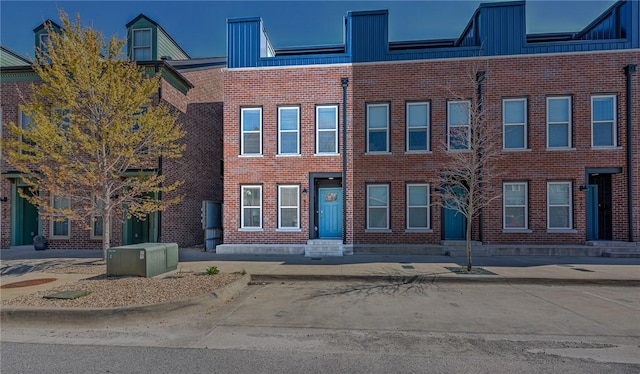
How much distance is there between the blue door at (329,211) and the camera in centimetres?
1446

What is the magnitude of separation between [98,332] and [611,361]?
7616 millimetres

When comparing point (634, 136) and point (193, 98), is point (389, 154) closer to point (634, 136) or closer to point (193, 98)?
point (634, 136)

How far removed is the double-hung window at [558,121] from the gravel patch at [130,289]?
41.5 feet

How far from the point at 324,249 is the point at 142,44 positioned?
13503mm

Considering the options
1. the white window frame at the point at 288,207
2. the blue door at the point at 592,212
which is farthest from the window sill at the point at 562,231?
the white window frame at the point at 288,207

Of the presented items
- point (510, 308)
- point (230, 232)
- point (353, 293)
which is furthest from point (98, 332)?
point (230, 232)

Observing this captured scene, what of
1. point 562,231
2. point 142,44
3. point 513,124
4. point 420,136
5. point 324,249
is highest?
point 142,44

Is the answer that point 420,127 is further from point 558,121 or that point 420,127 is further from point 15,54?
point 15,54

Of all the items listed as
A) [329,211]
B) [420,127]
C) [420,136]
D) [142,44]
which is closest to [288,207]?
[329,211]

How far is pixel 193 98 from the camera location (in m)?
17.2

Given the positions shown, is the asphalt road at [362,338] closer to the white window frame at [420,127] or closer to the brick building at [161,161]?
the white window frame at [420,127]

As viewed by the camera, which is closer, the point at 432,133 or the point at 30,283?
the point at 30,283

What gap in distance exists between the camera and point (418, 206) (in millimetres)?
13742

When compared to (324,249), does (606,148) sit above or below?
above
